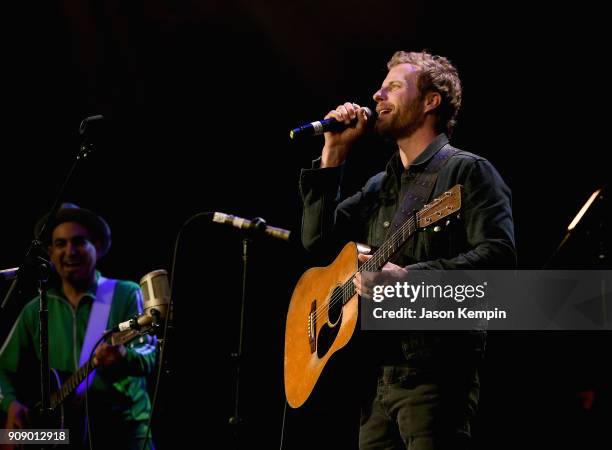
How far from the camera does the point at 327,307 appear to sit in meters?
2.64

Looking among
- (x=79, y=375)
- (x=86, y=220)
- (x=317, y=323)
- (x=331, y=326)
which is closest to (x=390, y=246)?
(x=331, y=326)

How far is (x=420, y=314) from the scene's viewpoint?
2199 mm

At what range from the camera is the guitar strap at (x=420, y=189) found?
8.02ft

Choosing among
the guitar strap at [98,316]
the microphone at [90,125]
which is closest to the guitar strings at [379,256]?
the microphone at [90,125]

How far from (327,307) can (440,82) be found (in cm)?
113

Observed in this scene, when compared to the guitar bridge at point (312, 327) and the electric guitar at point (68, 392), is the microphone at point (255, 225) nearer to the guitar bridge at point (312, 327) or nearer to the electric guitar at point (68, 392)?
the guitar bridge at point (312, 327)

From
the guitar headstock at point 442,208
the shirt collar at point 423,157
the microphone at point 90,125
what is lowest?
the guitar headstock at point 442,208

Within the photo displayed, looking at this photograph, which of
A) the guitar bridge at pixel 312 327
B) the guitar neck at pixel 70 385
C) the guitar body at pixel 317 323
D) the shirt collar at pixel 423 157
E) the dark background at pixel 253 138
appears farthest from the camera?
the dark background at pixel 253 138

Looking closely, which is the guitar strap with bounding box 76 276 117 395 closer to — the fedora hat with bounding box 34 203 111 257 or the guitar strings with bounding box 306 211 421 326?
the fedora hat with bounding box 34 203 111 257

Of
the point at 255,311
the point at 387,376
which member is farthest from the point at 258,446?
the point at 387,376

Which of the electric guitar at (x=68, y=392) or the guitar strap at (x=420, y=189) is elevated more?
the guitar strap at (x=420, y=189)

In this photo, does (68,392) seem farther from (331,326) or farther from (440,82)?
(440,82)

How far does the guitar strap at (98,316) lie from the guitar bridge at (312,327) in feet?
5.79

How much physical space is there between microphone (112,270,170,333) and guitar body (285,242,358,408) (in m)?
0.64
